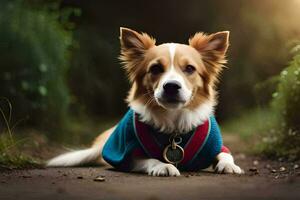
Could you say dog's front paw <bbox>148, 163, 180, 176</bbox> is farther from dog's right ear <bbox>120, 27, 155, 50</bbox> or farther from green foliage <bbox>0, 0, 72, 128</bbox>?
green foliage <bbox>0, 0, 72, 128</bbox>

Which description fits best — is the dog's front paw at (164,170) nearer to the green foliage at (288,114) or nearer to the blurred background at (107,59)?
the green foliage at (288,114)

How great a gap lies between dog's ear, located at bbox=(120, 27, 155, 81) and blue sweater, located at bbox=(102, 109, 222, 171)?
0.41m

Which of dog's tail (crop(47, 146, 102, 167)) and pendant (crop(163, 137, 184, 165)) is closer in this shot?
pendant (crop(163, 137, 184, 165))

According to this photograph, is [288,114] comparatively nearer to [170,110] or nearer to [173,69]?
[170,110]

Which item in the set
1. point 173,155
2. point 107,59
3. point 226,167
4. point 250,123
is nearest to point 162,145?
point 173,155

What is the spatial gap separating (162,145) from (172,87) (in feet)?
1.77

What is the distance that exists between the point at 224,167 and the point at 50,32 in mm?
3968

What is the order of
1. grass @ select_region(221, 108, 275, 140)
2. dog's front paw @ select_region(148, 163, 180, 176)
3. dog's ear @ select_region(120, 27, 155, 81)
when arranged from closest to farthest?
dog's front paw @ select_region(148, 163, 180, 176)
dog's ear @ select_region(120, 27, 155, 81)
grass @ select_region(221, 108, 275, 140)

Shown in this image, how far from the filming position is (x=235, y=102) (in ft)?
34.4

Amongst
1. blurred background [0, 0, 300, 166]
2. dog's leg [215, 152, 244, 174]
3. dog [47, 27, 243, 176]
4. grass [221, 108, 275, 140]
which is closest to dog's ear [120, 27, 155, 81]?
dog [47, 27, 243, 176]

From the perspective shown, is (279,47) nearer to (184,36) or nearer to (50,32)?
(184,36)

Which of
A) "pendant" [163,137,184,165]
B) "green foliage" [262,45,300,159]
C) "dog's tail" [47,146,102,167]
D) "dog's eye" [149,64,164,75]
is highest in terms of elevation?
"dog's eye" [149,64,164,75]

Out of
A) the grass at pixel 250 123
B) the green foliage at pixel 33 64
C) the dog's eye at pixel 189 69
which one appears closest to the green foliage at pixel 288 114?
the grass at pixel 250 123

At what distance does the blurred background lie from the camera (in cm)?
760
